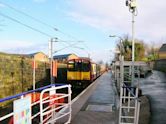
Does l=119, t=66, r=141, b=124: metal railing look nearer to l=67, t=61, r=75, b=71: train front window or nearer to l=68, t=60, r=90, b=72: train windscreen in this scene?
l=68, t=60, r=90, b=72: train windscreen

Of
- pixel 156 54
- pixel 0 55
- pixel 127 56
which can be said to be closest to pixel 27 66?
pixel 0 55

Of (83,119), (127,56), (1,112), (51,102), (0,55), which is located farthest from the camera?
(127,56)

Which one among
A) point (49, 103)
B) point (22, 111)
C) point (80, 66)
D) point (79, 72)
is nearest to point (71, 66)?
point (80, 66)

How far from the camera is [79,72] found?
104ft

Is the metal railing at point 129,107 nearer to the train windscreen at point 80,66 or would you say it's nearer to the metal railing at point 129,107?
the metal railing at point 129,107

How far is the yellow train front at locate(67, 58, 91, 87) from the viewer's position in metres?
31.6

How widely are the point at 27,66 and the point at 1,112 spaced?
1329 cm

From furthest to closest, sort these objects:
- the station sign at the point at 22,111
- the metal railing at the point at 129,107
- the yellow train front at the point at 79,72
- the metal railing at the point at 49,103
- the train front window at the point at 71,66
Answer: the train front window at the point at 71,66 → the yellow train front at the point at 79,72 → the metal railing at the point at 129,107 → the metal railing at the point at 49,103 → the station sign at the point at 22,111

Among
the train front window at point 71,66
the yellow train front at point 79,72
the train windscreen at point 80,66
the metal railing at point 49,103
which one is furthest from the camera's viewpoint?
the train front window at point 71,66

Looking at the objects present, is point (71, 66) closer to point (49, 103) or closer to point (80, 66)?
point (80, 66)

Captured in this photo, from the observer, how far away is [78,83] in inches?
1235

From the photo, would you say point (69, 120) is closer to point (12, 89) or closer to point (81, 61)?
point (12, 89)

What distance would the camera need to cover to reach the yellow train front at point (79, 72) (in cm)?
3159

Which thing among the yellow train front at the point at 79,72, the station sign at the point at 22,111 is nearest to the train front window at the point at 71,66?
the yellow train front at the point at 79,72
